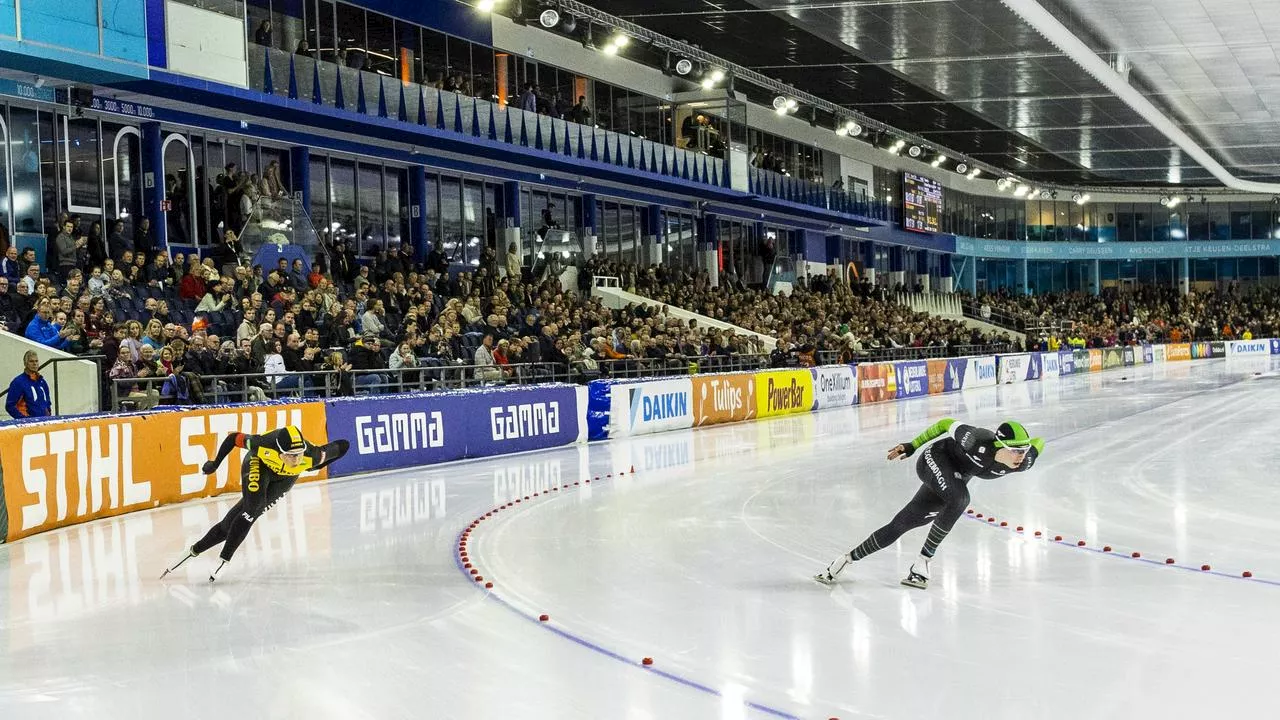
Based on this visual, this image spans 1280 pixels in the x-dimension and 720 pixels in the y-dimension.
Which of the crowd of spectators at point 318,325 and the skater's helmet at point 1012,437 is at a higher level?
the crowd of spectators at point 318,325

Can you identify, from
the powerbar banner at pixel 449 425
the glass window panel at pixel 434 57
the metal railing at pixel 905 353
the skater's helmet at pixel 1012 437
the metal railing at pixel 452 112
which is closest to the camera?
the skater's helmet at pixel 1012 437

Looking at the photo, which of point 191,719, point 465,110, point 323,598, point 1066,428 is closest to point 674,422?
point 1066,428

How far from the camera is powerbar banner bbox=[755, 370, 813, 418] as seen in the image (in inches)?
959

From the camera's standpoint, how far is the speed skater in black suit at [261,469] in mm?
8336

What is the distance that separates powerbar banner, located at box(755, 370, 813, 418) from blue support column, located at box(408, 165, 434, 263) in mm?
8083

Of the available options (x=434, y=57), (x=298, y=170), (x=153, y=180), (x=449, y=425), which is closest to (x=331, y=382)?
(x=449, y=425)

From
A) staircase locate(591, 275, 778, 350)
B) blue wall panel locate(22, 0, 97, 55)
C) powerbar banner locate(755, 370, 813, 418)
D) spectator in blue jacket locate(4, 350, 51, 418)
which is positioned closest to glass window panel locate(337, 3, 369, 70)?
blue wall panel locate(22, 0, 97, 55)

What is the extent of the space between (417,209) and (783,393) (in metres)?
8.89

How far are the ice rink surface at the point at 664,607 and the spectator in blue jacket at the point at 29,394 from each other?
1437mm

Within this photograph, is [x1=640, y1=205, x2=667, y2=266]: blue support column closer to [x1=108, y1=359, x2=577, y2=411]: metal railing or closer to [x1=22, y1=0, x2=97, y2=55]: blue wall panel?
[x1=108, y1=359, x2=577, y2=411]: metal railing

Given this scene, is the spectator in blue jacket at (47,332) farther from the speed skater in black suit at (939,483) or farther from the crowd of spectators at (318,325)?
the speed skater in black suit at (939,483)

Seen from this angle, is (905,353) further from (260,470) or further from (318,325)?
(260,470)

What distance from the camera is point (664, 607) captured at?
7.26 m

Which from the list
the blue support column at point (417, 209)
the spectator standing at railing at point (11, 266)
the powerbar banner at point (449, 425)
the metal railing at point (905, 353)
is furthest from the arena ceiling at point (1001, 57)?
the spectator standing at railing at point (11, 266)
